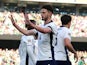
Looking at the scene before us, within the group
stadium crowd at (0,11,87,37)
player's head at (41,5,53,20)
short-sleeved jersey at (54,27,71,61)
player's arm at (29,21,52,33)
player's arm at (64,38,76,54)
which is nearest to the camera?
player's arm at (29,21,52,33)

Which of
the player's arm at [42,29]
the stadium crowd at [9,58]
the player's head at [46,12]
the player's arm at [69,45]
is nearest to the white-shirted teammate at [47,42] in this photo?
the player's head at [46,12]

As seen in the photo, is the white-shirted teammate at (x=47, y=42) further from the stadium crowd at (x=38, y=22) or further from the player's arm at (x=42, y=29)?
the stadium crowd at (x=38, y=22)

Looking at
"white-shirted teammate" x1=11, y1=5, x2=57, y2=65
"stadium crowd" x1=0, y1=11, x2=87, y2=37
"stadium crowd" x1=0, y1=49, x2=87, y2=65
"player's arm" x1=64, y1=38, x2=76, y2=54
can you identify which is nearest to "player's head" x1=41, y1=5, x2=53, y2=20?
"white-shirted teammate" x1=11, y1=5, x2=57, y2=65

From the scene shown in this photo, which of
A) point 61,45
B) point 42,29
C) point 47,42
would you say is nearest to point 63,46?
point 61,45

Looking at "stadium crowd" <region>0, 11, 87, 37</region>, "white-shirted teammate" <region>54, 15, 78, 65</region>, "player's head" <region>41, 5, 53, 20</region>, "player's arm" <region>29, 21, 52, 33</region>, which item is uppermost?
"player's head" <region>41, 5, 53, 20</region>

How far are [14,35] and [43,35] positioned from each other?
1245cm

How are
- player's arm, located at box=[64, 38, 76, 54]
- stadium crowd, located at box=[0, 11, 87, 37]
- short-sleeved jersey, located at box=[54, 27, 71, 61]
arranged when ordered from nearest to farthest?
1. player's arm, located at box=[64, 38, 76, 54]
2. short-sleeved jersey, located at box=[54, 27, 71, 61]
3. stadium crowd, located at box=[0, 11, 87, 37]

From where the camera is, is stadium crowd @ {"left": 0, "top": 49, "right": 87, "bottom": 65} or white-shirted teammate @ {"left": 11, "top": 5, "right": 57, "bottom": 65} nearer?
white-shirted teammate @ {"left": 11, "top": 5, "right": 57, "bottom": 65}

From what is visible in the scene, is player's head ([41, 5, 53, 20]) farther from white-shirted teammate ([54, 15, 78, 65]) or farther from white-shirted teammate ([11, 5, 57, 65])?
white-shirted teammate ([54, 15, 78, 65])

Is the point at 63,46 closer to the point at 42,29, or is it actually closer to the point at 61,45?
the point at 61,45

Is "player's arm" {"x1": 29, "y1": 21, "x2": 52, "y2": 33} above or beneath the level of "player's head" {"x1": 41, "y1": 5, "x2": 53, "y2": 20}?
beneath

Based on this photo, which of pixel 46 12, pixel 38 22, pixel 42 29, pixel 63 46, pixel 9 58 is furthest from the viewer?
pixel 38 22

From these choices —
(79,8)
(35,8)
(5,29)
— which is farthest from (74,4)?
(5,29)

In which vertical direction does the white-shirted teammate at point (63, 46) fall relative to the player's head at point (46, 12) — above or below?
below
